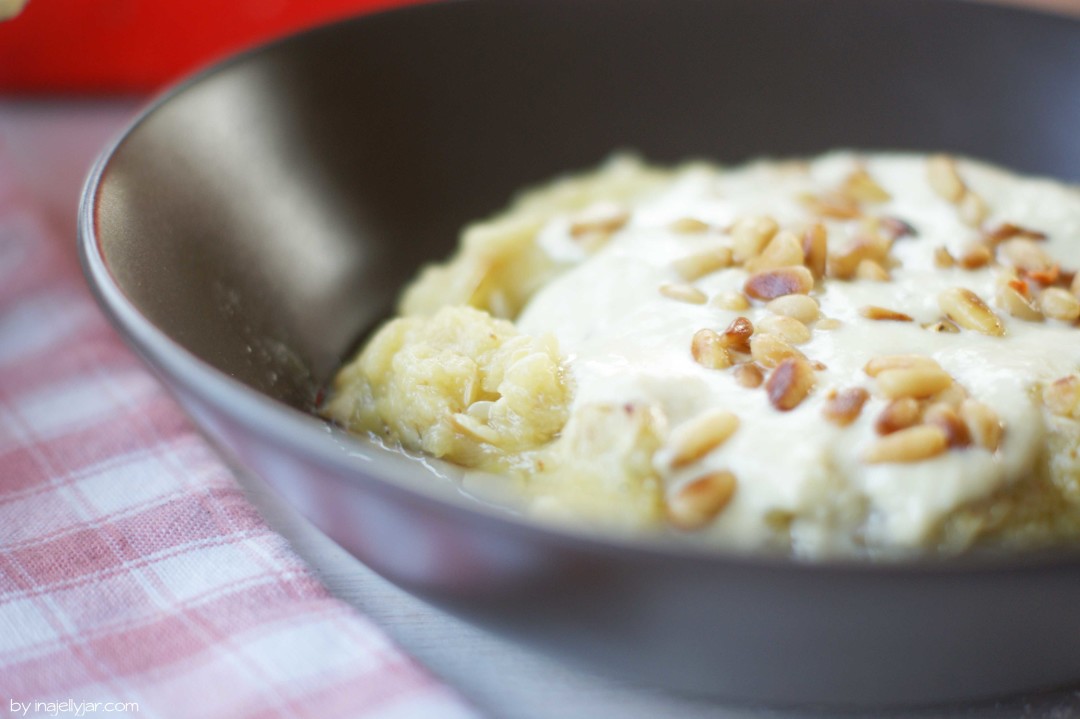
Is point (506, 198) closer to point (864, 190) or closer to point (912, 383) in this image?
point (864, 190)

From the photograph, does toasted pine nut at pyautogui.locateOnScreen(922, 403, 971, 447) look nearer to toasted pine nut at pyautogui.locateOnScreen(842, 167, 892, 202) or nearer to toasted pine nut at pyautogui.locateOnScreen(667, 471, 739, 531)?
toasted pine nut at pyautogui.locateOnScreen(667, 471, 739, 531)

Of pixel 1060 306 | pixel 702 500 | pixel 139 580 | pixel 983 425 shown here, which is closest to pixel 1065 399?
pixel 983 425

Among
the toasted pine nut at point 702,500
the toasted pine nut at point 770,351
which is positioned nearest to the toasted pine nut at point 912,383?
the toasted pine nut at point 770,351

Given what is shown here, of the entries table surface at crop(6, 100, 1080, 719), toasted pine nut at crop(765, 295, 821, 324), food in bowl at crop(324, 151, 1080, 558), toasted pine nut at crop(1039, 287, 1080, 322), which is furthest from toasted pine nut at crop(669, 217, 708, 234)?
table surface at crop(6, 100, 1080, 719)

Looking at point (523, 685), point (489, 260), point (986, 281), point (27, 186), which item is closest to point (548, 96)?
point (489, 260)

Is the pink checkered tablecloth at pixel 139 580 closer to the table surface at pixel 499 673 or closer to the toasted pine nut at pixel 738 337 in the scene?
the table surface at pixel 499 673
